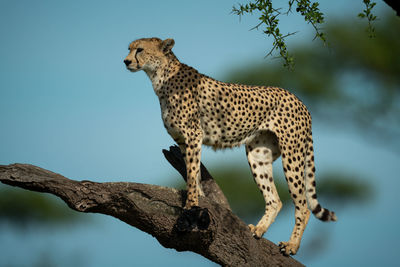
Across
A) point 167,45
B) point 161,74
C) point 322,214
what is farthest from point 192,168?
point 322,214

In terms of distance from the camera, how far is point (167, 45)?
4.87 meters

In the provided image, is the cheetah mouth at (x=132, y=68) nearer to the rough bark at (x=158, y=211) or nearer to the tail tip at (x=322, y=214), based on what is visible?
the rough bark at (x=158, y=211)

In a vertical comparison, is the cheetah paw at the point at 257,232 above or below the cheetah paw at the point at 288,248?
below

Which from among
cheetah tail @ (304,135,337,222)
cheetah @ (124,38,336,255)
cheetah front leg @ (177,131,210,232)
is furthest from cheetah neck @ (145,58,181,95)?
cheetah tail @ (304,135,337,222)

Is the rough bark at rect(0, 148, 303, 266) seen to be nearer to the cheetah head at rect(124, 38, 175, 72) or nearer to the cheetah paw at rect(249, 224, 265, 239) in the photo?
the cheetah paw at rect(249, 224, 265, 239)

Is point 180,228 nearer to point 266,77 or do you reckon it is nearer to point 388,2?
point 388,2

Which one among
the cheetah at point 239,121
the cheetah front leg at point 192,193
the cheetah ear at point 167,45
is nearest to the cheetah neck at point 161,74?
A: the cheetah at point 239,121

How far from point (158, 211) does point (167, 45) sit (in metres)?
1.51

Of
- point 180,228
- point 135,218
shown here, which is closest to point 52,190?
point 135,218

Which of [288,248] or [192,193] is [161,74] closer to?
[192,193]

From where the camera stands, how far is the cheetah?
4766 millimetres

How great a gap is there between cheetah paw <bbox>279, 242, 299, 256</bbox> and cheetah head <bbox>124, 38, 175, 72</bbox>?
6.23 ft

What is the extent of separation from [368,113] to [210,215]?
9.99 meters

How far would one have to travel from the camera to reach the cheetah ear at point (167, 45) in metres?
4.85
